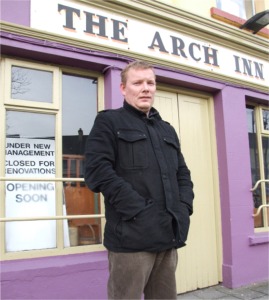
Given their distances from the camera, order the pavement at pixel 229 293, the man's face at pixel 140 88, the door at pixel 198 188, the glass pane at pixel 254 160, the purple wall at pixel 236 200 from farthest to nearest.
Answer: the glass pane at pixel 254 160
the purple wall at pixel 236 200
the door at pixel 198 188
the pavement at pixel 229 293
the man's face at pixel 140 88

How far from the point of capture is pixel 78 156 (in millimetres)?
3695

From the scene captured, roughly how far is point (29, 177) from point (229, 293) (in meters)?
2.82

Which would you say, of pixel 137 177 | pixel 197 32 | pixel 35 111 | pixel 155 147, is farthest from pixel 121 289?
pixel 197 32

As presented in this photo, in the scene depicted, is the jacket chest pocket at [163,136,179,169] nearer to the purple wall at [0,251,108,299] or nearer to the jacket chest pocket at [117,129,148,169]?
the jacket chest pocket at [117,129,148,169]

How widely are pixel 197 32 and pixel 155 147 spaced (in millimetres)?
3082

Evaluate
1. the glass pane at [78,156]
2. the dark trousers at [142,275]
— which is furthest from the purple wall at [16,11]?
the dark trousers at [142,275]

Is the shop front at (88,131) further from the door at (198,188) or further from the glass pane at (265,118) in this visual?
the glass pane at (265,118)

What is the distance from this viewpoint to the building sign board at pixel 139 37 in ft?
11.6

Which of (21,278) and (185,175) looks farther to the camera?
(21,278)

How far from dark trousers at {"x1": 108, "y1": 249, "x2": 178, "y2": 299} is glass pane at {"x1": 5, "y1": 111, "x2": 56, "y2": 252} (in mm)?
1601

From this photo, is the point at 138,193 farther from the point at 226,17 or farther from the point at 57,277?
the point at 226,17

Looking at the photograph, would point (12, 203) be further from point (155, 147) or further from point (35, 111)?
point (155, 147)

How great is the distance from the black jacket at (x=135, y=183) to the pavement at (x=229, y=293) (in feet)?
7.91

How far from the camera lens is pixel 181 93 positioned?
4.59m
